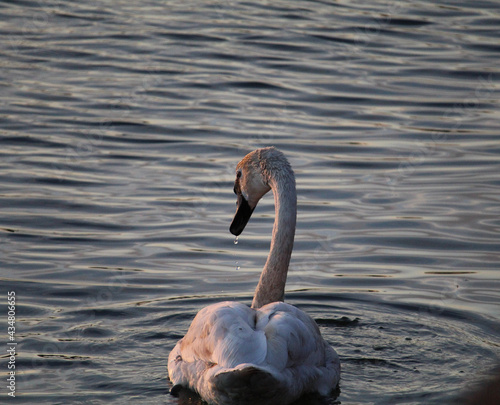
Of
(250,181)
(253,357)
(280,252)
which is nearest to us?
(253,357)

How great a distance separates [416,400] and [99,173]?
714 centimetres

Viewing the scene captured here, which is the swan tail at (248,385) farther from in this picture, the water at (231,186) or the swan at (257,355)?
the water at (231,186)

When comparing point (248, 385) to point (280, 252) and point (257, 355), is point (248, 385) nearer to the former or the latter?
point (257, 355)

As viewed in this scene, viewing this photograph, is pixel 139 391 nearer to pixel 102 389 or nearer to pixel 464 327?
pixel 102 389

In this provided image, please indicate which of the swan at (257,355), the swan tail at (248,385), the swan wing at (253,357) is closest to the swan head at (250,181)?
the swan at (257,355)

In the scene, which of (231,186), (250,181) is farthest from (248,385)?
(231,186)

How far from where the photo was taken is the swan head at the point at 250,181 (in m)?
Answer: 7.77

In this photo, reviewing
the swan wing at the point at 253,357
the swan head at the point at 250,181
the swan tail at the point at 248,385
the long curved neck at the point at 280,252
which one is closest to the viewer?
the swan tail at the point at 248,385

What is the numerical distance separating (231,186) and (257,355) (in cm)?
659

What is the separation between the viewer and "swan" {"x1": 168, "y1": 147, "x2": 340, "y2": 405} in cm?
545

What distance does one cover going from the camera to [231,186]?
39.4 feet

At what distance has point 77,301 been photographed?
8359 millimetres

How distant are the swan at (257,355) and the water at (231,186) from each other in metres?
0.29

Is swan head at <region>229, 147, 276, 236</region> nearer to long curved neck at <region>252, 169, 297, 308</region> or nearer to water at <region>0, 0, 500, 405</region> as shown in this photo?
long curved neck at <region>252, 169, 297, 308</region>
